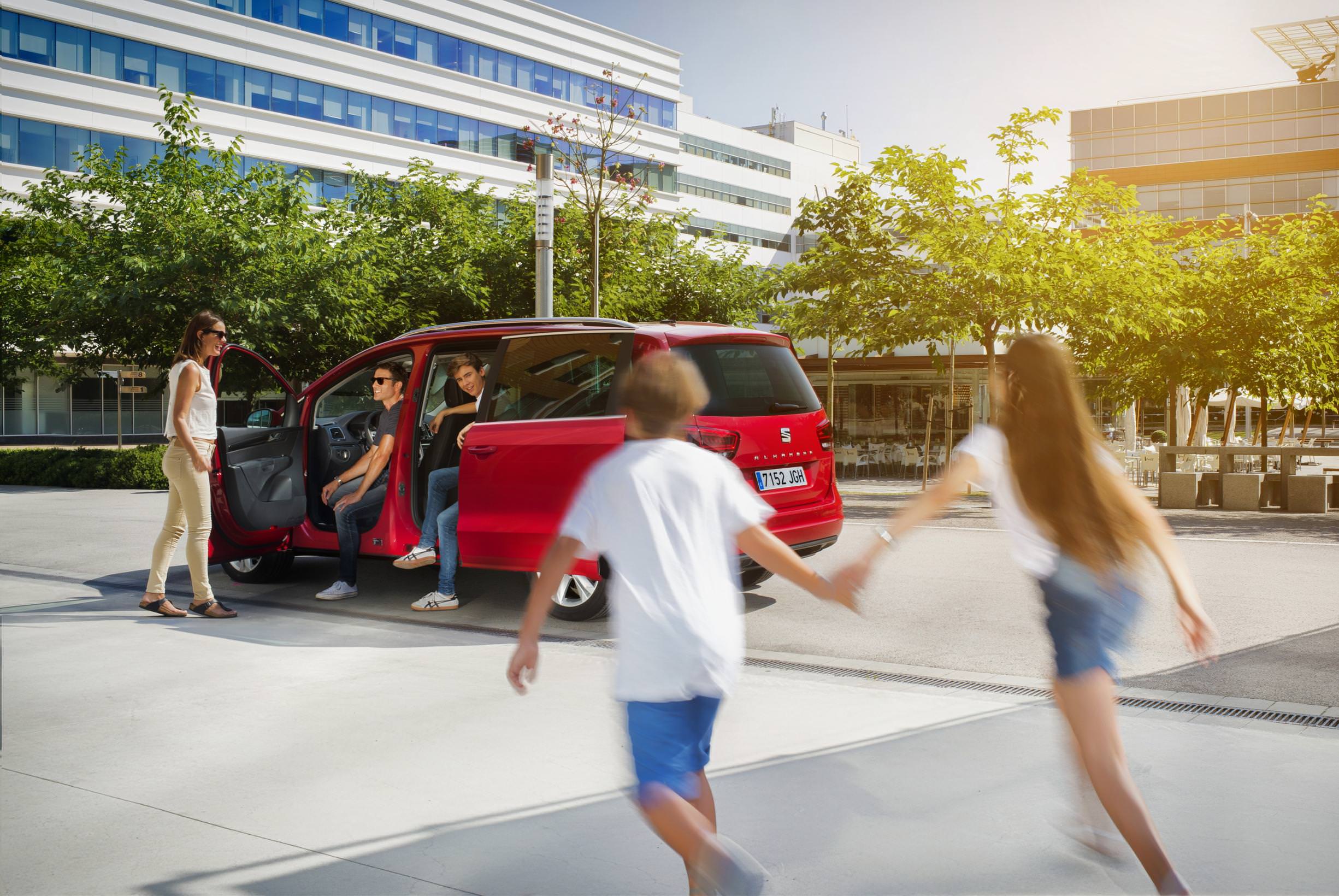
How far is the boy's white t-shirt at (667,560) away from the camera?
2646 mm

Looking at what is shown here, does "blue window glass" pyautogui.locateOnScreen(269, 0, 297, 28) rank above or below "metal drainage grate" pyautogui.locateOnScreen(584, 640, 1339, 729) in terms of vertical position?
above

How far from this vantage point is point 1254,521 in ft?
50.1

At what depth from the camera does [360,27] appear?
158 feet

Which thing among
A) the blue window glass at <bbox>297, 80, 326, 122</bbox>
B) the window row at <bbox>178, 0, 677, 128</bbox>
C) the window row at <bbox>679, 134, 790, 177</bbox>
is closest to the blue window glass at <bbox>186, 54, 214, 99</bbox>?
the window row at <bbox>178, 0, 677, 128</bbox>

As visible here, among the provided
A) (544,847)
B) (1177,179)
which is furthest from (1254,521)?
(1177,179)

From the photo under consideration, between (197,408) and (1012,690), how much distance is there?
5.19 metres

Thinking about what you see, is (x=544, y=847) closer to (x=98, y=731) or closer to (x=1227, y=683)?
(x=98, y=731)

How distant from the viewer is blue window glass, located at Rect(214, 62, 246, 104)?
43.7m

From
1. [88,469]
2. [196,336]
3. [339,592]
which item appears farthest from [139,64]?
[339,592]

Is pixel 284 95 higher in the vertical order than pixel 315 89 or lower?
lower

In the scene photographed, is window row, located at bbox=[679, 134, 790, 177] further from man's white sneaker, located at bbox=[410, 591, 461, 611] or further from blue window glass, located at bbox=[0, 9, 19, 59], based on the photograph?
man's white sneaker, located at bbox=[410, 591, 461, 611]

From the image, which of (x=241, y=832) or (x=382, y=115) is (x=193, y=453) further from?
(x=382, y=115)

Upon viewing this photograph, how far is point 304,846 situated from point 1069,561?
2522 millimetres

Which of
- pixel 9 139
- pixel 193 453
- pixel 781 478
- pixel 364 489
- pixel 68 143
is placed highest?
pixel 68 143
